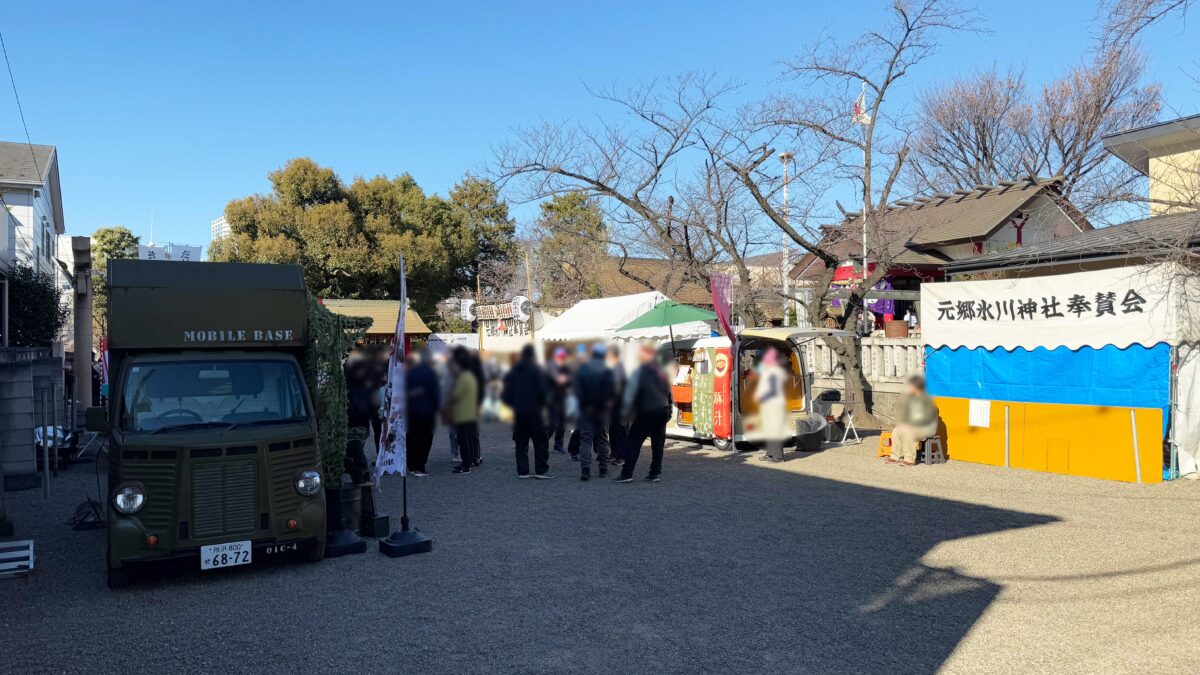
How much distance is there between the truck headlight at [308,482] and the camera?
6.57 m

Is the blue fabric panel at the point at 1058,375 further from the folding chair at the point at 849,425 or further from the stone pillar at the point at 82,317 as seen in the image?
the stone pillar at the point at 82,317

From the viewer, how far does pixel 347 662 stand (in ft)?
15.5

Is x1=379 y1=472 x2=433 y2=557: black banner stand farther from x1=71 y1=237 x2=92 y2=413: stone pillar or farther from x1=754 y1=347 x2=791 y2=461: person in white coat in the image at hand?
x1=71 y1=237 x2=92 y2=413: stone pillar

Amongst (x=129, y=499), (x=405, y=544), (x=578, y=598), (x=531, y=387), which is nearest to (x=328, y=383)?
(x=405, y=544)

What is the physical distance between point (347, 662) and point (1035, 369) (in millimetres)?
10179

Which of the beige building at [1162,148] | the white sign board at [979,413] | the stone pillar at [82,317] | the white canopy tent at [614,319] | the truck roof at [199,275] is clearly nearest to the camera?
the truck roof at [199,275]

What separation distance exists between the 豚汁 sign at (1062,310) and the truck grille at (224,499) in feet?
32.9

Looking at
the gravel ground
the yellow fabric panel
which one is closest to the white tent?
the yellow fabric panel

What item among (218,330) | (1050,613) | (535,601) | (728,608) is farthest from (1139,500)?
(218,330)

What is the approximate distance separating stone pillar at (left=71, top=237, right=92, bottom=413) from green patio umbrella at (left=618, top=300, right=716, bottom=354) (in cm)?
891

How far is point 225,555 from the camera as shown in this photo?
623 centimetres

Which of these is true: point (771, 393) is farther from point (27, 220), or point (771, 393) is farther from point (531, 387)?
point (27, 220)

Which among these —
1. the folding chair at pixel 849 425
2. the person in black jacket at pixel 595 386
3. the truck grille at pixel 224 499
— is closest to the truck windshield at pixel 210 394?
the truck grille at pixel 224 499

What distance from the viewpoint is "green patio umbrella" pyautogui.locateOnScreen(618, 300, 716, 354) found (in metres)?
14.5
